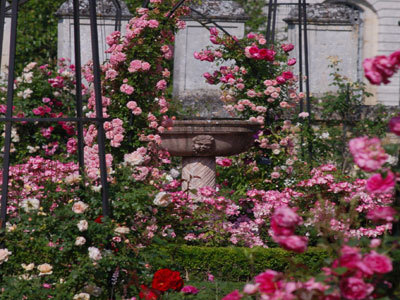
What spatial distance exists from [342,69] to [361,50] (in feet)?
17.9

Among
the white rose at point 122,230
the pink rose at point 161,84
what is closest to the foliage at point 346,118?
the pink rose at point 161,84

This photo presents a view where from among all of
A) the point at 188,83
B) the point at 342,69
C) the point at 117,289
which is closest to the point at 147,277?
the point at 117,289

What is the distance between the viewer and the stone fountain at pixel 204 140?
590cm

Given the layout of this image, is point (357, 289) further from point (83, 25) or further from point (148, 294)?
point (83, 25)

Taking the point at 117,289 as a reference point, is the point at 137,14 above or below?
above

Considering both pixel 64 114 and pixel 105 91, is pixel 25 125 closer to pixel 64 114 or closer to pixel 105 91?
pixel 64 114

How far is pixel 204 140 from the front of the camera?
5918 mm

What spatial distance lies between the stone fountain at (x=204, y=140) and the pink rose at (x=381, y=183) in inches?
143

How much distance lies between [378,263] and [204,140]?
3895 mm

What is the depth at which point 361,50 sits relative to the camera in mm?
16750

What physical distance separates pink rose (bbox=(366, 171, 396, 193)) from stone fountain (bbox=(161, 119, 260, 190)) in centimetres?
363

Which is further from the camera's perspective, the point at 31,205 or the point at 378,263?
the point at 31,205

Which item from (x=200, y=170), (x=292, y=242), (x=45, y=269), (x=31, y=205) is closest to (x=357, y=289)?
(x=292, y=242)

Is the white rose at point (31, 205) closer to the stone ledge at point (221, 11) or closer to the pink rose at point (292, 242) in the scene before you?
the pink rose at point (292, 242)
